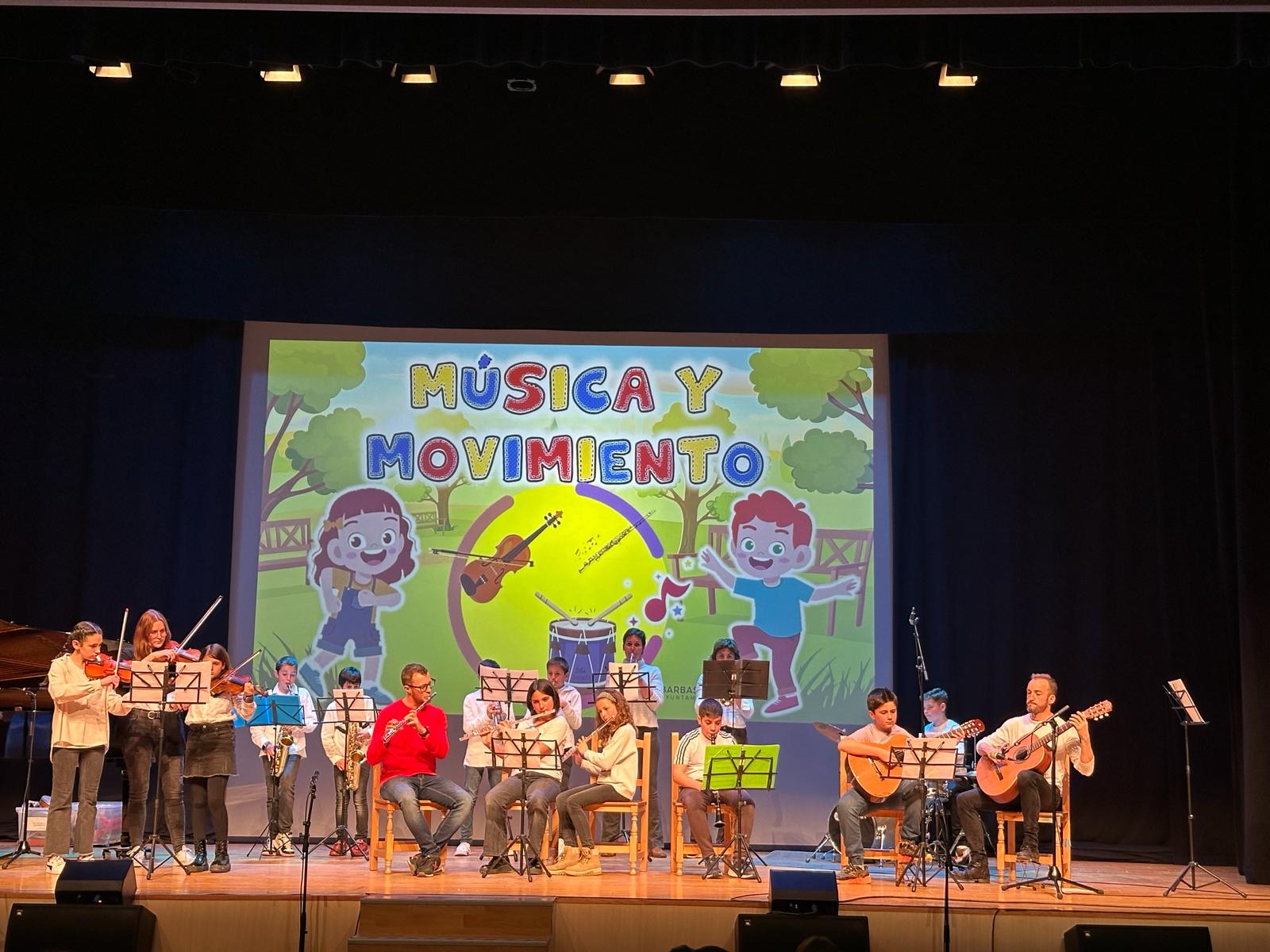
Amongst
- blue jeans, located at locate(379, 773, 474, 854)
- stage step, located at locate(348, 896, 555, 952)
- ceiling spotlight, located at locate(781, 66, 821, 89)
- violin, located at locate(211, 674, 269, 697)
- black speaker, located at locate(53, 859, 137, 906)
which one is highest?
ceiling spotlight, located at locate(781, 66, 821, 89)

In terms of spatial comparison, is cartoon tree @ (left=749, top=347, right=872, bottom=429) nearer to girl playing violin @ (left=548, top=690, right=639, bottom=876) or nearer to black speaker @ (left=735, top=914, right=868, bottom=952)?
girl playing violin @ (left=548, top=690, right=639, bottom=876)

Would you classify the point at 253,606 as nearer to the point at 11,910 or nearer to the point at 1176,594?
the point at 11,910

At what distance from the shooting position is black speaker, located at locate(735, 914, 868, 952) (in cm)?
652

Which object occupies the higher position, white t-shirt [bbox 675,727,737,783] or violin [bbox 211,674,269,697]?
violin [bbox 211,674,269,697]

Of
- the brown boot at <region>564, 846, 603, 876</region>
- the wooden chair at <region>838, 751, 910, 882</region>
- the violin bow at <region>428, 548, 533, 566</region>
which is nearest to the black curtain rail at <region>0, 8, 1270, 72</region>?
the violin bow at <region>428, 548, 533, 566</region>

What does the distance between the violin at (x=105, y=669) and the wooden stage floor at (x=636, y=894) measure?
3.61 ft

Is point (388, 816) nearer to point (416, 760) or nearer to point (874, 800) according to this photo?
point (416, 760)

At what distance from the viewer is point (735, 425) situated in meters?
10.5

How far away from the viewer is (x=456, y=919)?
704 centimetres

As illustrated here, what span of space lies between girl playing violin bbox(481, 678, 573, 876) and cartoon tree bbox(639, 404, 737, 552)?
2241 mm

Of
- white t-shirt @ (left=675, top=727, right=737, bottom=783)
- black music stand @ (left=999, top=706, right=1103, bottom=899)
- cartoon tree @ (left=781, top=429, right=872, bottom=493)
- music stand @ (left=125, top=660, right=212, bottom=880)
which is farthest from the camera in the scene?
cartoon tree @ (left=781, top=429, right=872, bottom=493)

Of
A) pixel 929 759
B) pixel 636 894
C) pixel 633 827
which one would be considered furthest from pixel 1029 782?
pixel 636 894

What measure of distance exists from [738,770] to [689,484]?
299 centimetres

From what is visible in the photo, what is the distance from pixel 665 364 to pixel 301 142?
9.99ft
